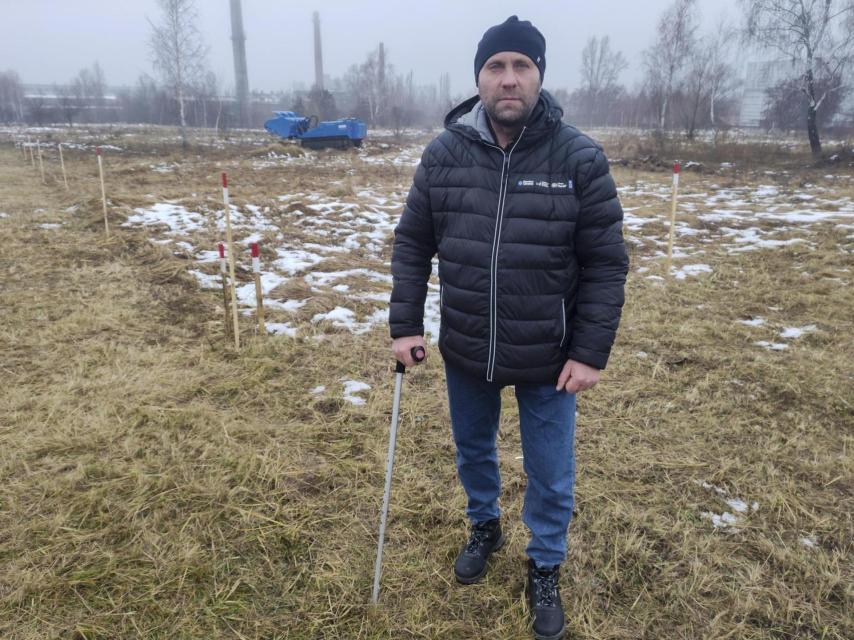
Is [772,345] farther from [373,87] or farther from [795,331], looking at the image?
[373,87]

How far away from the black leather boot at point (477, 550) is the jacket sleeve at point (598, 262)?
2.93 ft

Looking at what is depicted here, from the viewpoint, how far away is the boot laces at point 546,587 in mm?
1909

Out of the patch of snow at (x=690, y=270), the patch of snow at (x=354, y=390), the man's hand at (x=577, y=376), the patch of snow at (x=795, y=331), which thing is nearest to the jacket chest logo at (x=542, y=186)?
the man's hand at (x=577, y=376)

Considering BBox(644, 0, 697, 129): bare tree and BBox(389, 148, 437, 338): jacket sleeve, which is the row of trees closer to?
BBox(644, 0, 697, 129): bare tree

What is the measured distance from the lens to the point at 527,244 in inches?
66.3

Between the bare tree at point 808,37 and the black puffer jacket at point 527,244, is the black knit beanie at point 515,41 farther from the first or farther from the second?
the bare tree at point 808,37

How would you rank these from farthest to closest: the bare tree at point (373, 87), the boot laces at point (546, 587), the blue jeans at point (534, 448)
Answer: the bare tree at point (373, 87) → the boot laces at point (546, 587) → the blue jeans at point (534, 448)

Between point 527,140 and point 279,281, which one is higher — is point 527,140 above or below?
above

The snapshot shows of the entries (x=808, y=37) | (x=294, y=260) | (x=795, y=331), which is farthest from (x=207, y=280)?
(x=808, y=37)

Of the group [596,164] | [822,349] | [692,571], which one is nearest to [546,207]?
[596,164]

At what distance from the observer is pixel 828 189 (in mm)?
12680

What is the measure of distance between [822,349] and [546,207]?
3637mm

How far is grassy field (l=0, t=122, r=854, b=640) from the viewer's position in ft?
6.54

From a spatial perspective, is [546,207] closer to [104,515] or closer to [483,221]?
[483,221]
